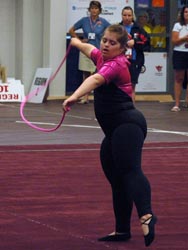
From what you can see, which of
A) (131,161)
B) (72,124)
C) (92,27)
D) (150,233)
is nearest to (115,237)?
(150,233)

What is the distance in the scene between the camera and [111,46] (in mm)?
8242

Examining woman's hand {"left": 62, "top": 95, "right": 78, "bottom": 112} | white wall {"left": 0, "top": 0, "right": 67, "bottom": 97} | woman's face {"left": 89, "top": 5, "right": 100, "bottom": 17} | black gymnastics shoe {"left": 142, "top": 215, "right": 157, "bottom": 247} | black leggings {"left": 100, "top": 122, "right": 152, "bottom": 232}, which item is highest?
woman's hand {"left": 62, "top": 95, "right": 78, "bottom": 112}

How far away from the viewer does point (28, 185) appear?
11.4 metres

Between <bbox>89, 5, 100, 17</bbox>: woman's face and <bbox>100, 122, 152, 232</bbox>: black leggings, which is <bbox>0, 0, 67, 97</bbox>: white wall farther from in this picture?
<bbox>100, 122, 152, 232</bbox>: black leggings

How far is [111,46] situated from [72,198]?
277cm

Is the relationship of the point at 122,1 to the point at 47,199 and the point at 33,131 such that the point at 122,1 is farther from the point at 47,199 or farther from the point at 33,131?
the point at 47,199

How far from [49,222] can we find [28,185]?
2015 mm

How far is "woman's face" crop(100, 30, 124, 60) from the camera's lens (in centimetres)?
823

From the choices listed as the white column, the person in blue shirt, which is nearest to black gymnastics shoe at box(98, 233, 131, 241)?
the person in blue shirt

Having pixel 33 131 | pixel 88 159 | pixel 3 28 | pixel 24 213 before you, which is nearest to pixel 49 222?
pixel 24 213

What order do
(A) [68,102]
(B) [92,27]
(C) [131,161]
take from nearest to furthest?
1. (A) [68,102]
2. (C) [131,161]
3. (B) [92,27]

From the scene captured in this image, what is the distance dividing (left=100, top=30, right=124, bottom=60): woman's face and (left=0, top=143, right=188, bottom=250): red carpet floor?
62.7 inches

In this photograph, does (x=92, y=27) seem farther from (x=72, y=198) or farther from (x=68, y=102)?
(x=68, y=102)

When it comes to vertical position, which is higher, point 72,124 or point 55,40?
point 55,40
